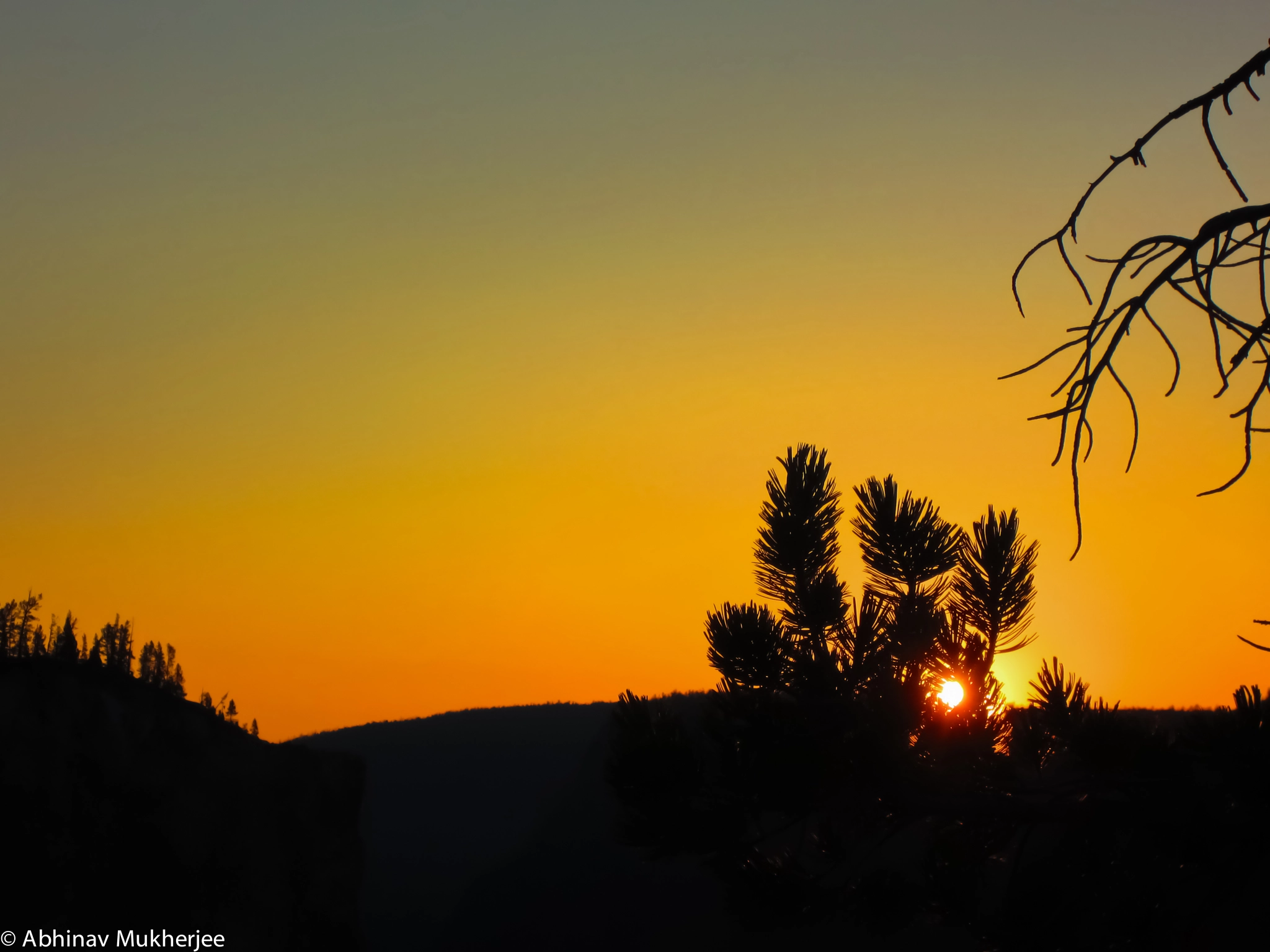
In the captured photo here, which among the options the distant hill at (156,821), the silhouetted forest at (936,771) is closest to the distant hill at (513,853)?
the distant hill at (156,821)

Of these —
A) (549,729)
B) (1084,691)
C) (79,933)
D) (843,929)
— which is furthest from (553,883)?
(1084,691)

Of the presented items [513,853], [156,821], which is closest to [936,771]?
[156,821]

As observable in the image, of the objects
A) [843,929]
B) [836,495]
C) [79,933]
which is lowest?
[843,929]

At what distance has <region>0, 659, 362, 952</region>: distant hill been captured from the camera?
6.24 meters

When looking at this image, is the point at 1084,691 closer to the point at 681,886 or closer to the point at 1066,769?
the point at 1066,769

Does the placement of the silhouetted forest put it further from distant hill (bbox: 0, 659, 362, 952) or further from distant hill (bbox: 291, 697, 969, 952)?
distant hill (bbox: 0, 659, 362, 952)

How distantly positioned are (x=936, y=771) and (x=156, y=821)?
19.9ft

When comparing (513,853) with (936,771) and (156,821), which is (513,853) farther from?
(936,771)

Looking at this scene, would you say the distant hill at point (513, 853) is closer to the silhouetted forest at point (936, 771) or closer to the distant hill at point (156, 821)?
the distant hill at point (156, 821)

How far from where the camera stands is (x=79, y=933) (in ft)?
20.1

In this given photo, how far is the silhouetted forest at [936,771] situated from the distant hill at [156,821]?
4810 millimetres

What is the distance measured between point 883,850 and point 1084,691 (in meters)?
7.04

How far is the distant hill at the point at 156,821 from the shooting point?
6.24 meters

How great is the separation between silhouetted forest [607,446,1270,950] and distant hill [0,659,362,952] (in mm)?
4810
